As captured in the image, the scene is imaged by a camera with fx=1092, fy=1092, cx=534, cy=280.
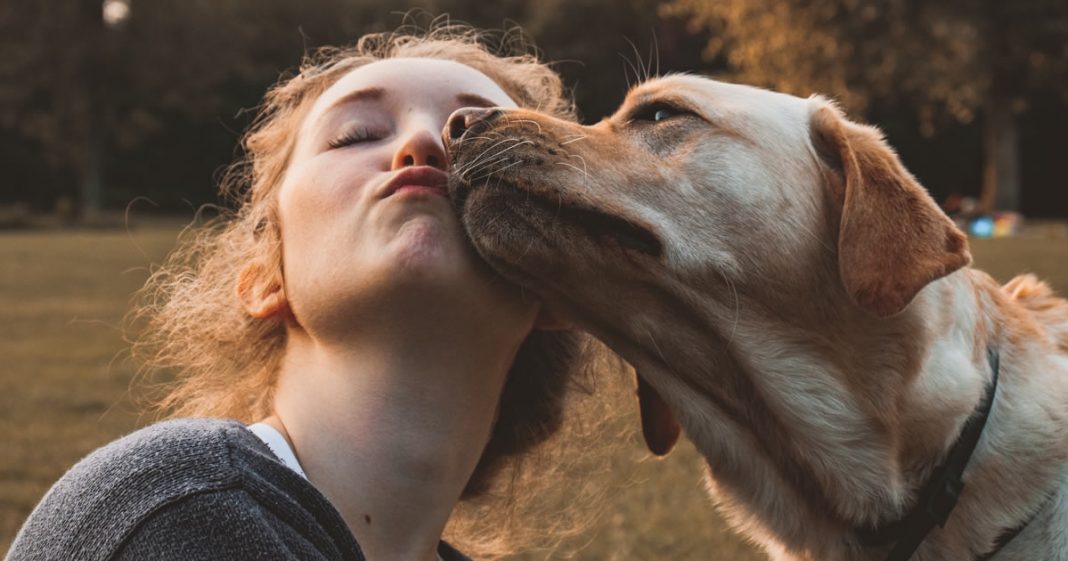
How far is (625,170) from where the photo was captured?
290cm

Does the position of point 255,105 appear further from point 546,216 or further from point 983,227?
point 983,227

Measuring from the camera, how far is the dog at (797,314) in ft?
8.71

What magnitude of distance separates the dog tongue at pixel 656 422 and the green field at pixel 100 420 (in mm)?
824

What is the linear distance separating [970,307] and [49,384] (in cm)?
716

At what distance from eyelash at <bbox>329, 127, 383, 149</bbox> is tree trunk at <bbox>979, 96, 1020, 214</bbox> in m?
28.7

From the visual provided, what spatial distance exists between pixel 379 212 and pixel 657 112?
2.94 feet

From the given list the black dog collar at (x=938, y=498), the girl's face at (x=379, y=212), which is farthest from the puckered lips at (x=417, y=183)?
the black dog collar at (x=938, y=498)

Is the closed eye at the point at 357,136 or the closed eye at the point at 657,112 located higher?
the closed eye at the point at 657,112

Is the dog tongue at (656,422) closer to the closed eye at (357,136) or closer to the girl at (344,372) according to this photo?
the girl at (344,372)

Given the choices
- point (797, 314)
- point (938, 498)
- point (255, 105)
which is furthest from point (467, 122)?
point (255, 105)

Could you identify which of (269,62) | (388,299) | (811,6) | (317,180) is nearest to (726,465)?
(388,299)

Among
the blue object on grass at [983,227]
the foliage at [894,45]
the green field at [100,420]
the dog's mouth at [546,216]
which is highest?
the dog's mouth at [546,216]

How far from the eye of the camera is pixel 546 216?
2.79 meters

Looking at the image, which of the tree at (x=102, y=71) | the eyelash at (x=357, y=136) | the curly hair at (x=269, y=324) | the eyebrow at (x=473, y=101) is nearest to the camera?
the eyelash at (x=357, y=136)
